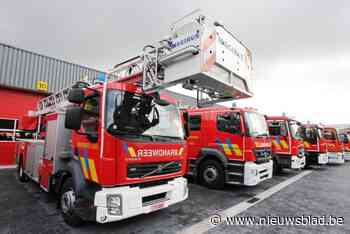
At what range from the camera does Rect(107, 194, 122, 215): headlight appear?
8.37 feet

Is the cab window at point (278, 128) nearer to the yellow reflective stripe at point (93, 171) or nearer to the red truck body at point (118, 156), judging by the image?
the red truck body at point (118, 156)

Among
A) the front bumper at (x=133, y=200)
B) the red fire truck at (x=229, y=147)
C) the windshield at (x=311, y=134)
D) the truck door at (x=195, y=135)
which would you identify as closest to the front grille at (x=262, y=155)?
the red fire truck at (x=229, y=147)

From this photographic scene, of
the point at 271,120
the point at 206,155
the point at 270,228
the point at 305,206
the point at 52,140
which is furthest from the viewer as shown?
the point at 271,120

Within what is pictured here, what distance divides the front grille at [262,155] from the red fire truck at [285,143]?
2.38 m

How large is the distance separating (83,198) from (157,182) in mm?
1087

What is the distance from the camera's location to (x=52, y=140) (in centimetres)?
398

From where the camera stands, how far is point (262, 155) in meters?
5.47

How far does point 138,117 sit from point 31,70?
357 inches

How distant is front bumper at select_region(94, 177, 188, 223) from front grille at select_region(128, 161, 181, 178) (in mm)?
193

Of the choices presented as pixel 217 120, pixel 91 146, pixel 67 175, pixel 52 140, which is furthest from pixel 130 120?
pixel 217 120

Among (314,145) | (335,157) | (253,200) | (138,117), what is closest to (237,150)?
(253,200)

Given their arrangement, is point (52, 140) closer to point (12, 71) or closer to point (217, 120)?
point (217, 120)

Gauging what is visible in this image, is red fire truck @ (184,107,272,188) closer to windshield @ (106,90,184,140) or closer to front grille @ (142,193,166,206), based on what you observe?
windshield @ (106,90,184,140)

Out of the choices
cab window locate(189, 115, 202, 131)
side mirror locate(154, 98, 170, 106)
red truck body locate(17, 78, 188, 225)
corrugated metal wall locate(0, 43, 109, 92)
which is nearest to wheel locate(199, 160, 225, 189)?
cab window locate(189, 115, 202, 131)
